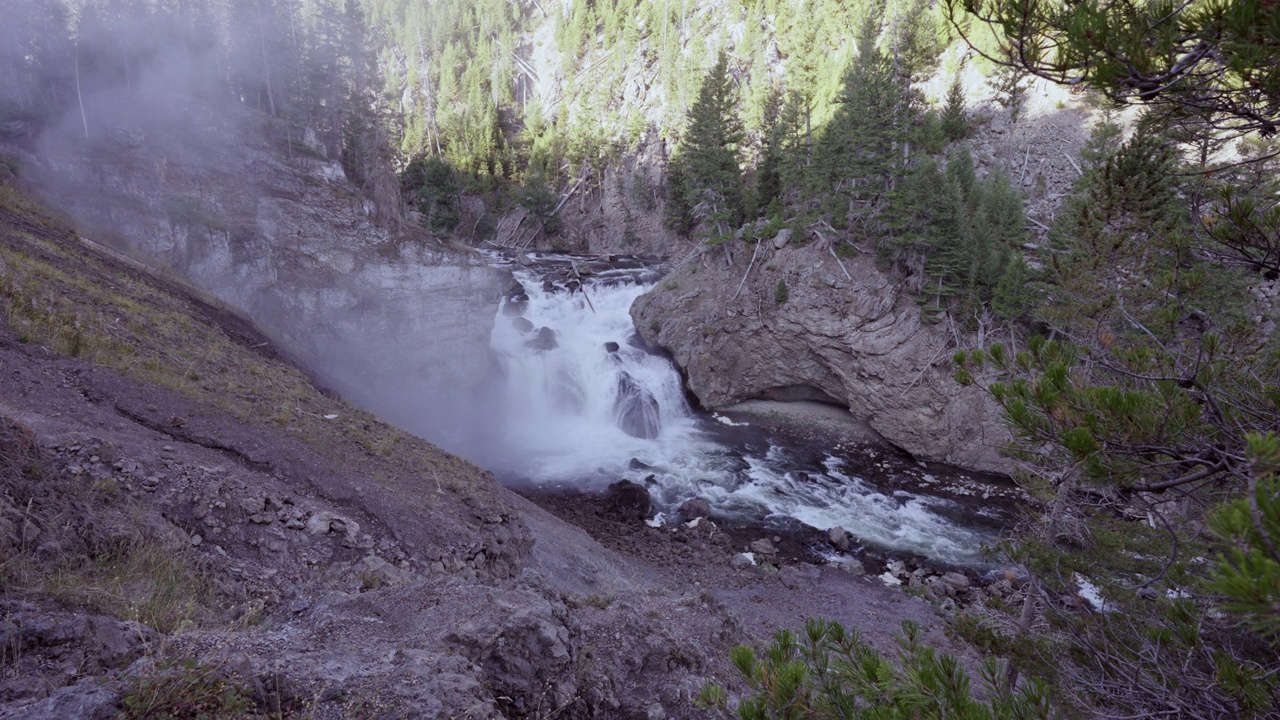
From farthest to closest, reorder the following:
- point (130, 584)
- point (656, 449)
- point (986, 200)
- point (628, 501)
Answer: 1. point (986, 200)
2. point (656, 449)
3. point (628, 501)
4. point (130, 584)

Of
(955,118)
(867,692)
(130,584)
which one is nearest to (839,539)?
(867,692)

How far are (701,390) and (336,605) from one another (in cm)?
2125

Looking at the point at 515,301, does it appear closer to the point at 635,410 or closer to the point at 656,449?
the point at 635,410

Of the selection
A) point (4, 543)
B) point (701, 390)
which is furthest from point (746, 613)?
point (701, 390)

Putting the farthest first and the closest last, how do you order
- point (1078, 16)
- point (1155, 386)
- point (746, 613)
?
point (746, 613), point (1155, 386), point (1078, 16)

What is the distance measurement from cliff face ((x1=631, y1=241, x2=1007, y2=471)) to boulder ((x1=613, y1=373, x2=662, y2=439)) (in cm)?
275

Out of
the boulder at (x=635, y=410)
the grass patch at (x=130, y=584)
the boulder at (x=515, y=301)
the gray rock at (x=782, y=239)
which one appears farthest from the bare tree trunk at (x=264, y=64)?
the grass patch at (x=130, y=584)

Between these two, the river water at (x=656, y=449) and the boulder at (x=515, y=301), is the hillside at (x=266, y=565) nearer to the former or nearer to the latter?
the river water at (x=656, y=449)

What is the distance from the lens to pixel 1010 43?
301cm

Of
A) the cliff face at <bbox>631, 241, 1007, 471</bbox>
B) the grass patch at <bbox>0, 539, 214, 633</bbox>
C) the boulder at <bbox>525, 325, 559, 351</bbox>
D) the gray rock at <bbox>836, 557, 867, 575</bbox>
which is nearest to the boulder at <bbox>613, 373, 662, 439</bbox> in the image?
the cliff face at <bbox>631, 241, 1007, 471</bbox>

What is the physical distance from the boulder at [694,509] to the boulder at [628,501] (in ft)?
3.46

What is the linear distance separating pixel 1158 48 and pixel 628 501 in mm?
15673

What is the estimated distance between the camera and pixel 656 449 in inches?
868

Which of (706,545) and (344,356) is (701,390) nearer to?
(706,545)
